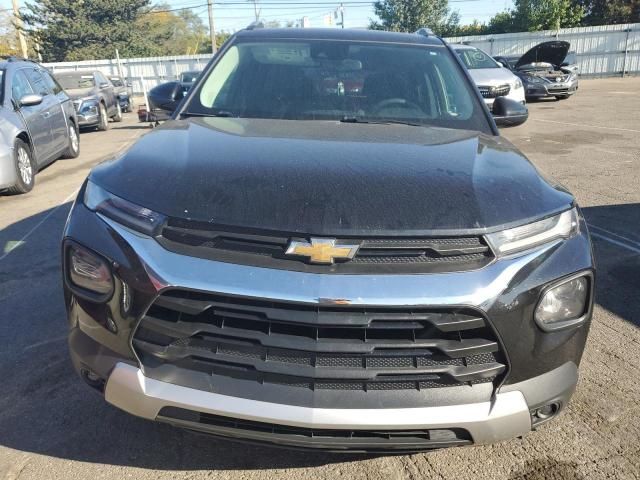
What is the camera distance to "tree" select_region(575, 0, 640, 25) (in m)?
37.7

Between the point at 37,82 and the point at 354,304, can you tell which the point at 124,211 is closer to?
the point at 354,304

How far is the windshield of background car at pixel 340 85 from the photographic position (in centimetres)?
328

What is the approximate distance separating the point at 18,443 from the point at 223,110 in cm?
199

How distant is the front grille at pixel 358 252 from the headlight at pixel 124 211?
0.30 feet

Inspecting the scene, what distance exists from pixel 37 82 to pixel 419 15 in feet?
142

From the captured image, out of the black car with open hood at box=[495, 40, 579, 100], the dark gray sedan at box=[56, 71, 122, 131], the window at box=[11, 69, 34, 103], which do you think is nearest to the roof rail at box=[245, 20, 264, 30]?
the window at box=[11, 69, 34, 103]

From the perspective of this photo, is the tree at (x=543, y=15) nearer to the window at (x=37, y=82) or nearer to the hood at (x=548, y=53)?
the hood at (x=548, y=53)

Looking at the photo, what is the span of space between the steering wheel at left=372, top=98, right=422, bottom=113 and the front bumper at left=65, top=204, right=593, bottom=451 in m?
1.58

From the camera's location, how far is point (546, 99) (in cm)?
2000

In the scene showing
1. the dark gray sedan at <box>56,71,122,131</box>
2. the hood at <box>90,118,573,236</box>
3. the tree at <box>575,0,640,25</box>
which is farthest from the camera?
the tree at <box>575,0,640,25</box>

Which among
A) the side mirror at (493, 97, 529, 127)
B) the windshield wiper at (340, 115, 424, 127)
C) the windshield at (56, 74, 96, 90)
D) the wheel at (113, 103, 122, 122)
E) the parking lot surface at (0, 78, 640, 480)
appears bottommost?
the wheel at (113, 103, 122, 122)

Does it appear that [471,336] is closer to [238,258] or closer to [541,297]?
[541,297]

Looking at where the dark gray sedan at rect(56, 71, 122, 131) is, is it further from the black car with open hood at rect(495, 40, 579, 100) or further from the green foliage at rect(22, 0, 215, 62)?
the green foliage at rect(22, 0, 215, 62)

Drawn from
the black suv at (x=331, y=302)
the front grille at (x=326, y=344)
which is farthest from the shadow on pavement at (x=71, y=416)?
the front grille at (x=326, y=344)
